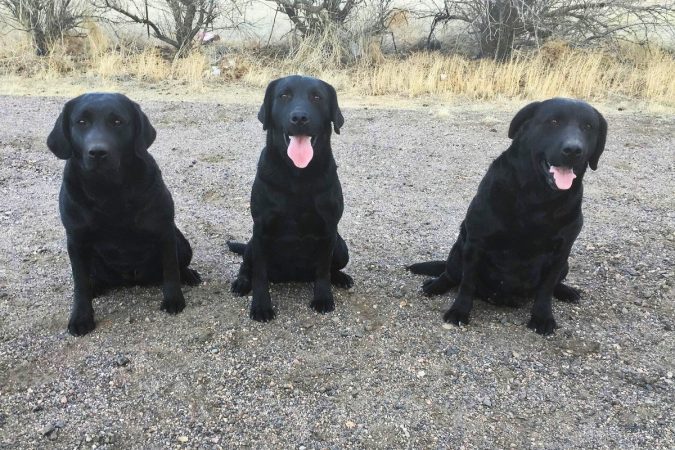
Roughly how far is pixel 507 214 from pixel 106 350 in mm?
2300

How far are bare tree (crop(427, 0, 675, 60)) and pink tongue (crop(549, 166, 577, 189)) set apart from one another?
8487 millimetres

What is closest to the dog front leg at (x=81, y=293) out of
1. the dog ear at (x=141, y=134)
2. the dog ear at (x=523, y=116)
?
the dog ear at (x=141, y=134)

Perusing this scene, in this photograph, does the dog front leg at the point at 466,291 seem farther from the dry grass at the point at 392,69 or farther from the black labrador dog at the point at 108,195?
the dry grass at the point at 392,69

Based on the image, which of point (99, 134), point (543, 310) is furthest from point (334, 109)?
point (543, 310)

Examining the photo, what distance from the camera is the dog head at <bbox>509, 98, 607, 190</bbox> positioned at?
291 cm

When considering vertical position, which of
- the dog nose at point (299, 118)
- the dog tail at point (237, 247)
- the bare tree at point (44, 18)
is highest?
the bare tree at point (44, 18)

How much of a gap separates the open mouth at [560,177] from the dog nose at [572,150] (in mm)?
94

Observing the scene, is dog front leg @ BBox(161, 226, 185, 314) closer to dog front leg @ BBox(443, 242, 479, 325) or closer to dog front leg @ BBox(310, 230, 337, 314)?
dog front leg @ BBox(310, 230, 337, 314)

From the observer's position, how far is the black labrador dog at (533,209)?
2988 millimetres

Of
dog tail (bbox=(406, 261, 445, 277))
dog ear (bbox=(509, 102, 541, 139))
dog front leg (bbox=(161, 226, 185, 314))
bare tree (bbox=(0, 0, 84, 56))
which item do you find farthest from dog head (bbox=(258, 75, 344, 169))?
bare tree (bbox=(0, 0, 84, 56))

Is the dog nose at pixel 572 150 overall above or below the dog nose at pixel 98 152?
above

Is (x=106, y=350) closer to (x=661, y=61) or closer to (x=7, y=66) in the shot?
(x=7, y=66)

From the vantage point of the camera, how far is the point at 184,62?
1084cm

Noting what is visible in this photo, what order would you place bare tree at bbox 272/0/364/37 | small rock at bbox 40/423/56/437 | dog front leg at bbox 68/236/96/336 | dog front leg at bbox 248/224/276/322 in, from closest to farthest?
small rock at bbox 40/423/56/437 < dog front leg at bbox 68/236/96/336 < dog front leg at bbox 248/224/276/322 < bare tree at bbox 272/0/364/37
